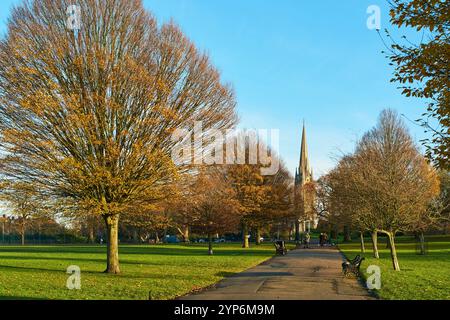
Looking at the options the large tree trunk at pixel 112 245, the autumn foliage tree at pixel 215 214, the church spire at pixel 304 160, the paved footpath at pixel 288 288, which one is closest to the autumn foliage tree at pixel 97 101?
the large tree trunk at pixel 112 245

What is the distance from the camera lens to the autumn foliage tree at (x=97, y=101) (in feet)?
64.1

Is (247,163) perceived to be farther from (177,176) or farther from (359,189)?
(177,176)

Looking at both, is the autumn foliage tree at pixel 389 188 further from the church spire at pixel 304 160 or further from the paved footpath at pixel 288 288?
the church spire at pixel 304 160

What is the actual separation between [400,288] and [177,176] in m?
9.09

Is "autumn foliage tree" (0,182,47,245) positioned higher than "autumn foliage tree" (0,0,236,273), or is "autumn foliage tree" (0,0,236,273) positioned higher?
"autumn foliage tree" (0,0,236,273)

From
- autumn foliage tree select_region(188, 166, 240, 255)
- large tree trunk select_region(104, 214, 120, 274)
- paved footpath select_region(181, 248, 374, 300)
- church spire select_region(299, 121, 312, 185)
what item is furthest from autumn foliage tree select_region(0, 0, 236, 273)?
church spire select_region(299, 121, 312, 185)

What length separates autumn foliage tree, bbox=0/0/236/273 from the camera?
19547mm

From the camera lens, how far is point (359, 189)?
24.4 meters

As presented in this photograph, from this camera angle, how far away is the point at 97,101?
19844mm

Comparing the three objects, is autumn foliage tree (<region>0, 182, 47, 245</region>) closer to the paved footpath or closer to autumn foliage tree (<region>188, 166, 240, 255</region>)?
the paved footpath

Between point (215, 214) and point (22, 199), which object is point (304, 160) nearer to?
point (215, 214)

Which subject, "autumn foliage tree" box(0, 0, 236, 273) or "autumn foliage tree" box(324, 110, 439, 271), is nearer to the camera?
"autumn foliage tree" box(0, 0, 236, 273)

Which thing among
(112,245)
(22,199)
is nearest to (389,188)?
(112,245)

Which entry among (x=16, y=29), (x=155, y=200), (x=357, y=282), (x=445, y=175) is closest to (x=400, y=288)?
(x=357, y=282)
